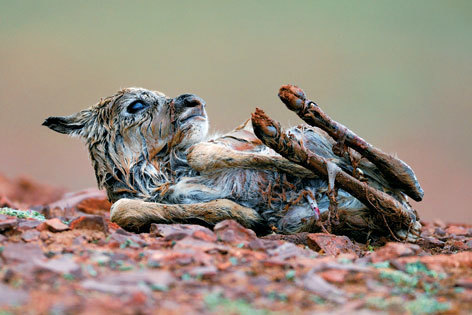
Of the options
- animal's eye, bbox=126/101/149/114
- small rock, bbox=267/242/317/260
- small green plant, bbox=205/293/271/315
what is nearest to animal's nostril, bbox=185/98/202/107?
animal's eye, bbox=126/101/149/114

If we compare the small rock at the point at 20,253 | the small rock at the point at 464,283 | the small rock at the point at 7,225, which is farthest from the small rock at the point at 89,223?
the small rock at the point at 464,283

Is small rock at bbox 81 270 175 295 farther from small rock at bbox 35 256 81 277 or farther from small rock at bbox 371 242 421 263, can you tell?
small rock at bbox 371 242 421 263

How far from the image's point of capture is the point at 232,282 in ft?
9.11

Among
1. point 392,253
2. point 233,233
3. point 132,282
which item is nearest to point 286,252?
point 233,233

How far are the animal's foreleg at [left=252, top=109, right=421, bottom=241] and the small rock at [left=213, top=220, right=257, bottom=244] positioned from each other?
2.43ft

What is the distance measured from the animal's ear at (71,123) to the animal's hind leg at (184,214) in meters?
1.09

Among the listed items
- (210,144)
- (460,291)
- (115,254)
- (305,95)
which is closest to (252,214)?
(210,144)

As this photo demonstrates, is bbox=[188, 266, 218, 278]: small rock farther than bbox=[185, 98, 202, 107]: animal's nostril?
→ No

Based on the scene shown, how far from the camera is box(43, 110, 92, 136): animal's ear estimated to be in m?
5.36

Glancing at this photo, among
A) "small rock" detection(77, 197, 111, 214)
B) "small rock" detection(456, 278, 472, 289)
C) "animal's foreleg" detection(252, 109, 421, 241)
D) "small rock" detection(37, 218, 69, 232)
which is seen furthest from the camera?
"small rock" detection(77, 197, 111, 214)

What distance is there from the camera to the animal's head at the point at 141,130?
5.17m

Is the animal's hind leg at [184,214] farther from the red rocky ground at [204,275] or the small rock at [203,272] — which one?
the small rock at [203,272]

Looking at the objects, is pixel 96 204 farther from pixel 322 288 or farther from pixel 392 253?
pixel 322 288

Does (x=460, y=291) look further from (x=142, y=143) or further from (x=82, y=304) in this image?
(x=142, y=143)
